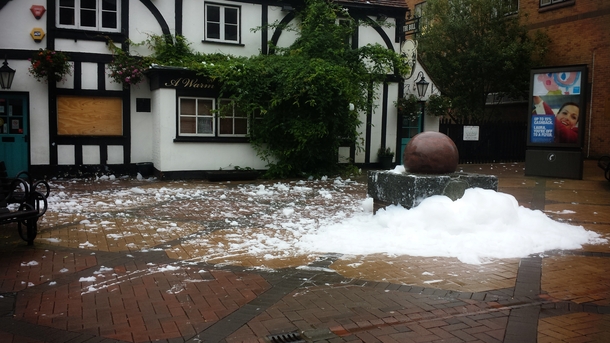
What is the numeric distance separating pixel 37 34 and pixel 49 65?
1082 millimetres

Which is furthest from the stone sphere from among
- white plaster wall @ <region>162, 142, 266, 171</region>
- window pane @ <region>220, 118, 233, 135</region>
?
window pane @ <region>220, 118, 233, 135</region>

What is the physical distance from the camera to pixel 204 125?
1520cm

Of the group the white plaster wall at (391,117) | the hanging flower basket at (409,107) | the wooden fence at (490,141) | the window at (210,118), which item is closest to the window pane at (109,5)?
the window at (210,118)

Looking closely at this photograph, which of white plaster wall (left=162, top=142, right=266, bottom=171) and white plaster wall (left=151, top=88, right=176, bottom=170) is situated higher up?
white plaster wall (left=151, top=88, right=176, bottom=170)

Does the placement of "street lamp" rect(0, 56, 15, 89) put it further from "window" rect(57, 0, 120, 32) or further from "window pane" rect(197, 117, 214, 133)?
"window pane" rect(197, 117, 214, 133)

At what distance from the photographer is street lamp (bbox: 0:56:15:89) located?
43.8 ft

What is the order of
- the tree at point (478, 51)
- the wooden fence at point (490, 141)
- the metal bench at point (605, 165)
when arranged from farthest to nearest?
1. the tree at point (478, 51)
2. the wooden fence at point (490, 141)
3. the metal bench at point (605, 165)

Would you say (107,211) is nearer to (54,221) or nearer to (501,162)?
(54,221)

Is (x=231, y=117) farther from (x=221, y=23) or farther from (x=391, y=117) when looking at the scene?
(x=391, y=117)

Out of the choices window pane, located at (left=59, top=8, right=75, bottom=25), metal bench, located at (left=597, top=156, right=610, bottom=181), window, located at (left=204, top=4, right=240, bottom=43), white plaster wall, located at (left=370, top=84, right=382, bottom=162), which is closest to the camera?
metal bench, located at (left=597, top=156, right=610, bottom=181)

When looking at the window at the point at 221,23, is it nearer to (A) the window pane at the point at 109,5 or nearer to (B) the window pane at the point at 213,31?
(B) the window pane at the point at 213,31

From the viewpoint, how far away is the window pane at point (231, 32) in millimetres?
16234

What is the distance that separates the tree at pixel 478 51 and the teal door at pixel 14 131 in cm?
1559

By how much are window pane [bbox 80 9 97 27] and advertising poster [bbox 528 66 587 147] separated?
41.6ft
